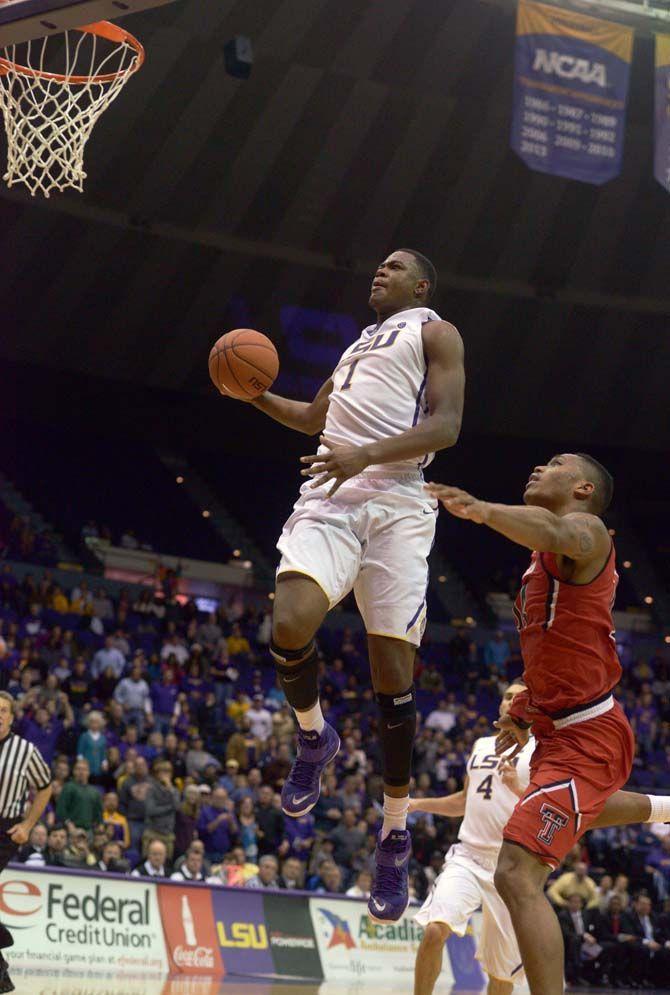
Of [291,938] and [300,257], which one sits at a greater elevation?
[300,257]

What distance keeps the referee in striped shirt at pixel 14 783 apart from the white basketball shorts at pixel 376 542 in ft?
13.7

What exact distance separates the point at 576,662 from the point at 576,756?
432 millimetres

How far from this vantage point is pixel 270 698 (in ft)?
71.7

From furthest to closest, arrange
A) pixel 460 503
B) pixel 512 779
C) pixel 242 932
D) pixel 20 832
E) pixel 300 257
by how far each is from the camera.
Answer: pixel 300 257
pixel 242 932
pixel 20 832
pixel 512 779
pixel 460 503

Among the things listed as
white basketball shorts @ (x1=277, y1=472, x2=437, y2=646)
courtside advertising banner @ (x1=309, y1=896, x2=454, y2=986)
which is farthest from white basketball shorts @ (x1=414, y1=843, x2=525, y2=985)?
courtside advertising banner @ (x1=309, y1=896, x2=454, y2=986)

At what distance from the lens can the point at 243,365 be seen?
657 centimetres

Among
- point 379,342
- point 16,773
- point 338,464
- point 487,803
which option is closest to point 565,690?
point 338,464

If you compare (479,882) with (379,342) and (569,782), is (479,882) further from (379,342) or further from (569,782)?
(379,342)

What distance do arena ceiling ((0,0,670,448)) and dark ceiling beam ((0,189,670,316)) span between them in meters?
0.04

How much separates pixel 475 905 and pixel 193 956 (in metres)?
5.01

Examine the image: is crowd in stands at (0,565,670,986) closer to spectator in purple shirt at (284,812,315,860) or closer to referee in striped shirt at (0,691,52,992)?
spectator in purple shirt at (284,812,315,860)

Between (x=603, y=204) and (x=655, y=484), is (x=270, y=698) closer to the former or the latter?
(x=603, y=204)

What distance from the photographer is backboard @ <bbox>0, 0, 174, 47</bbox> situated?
723 cm

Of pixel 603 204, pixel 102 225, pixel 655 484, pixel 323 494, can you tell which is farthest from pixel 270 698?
pixel 323 494
